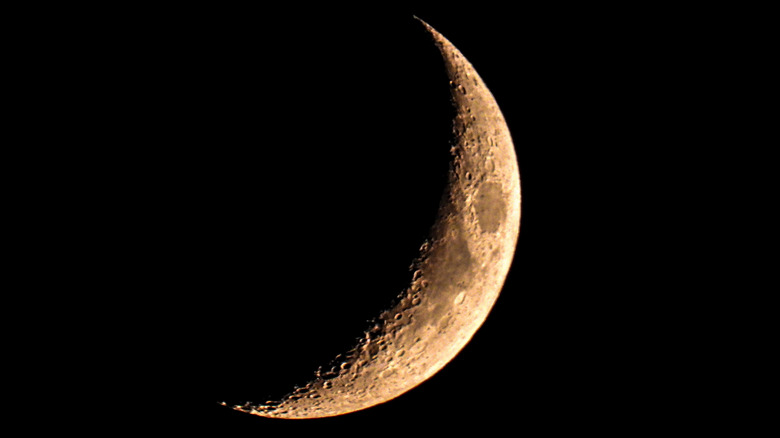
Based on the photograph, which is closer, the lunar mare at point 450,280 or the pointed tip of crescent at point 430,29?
the lunar mare at point 450,280

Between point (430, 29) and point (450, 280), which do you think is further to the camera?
point (430, 29)

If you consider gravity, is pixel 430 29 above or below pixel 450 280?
above

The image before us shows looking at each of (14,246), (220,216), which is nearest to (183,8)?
(220,216)

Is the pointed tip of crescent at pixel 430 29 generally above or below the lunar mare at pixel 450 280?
above

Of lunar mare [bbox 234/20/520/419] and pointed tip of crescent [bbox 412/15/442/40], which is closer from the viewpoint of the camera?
lunar mare [bbox 234/20/520/419]

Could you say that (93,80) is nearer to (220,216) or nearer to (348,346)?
(220,216)

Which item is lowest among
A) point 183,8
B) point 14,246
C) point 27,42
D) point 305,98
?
point 14,246

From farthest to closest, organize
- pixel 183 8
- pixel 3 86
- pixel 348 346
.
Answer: pixel 348 346
pixel 183 8
pixel 3 86

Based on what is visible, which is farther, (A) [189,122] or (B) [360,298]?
(B) [360,298]
